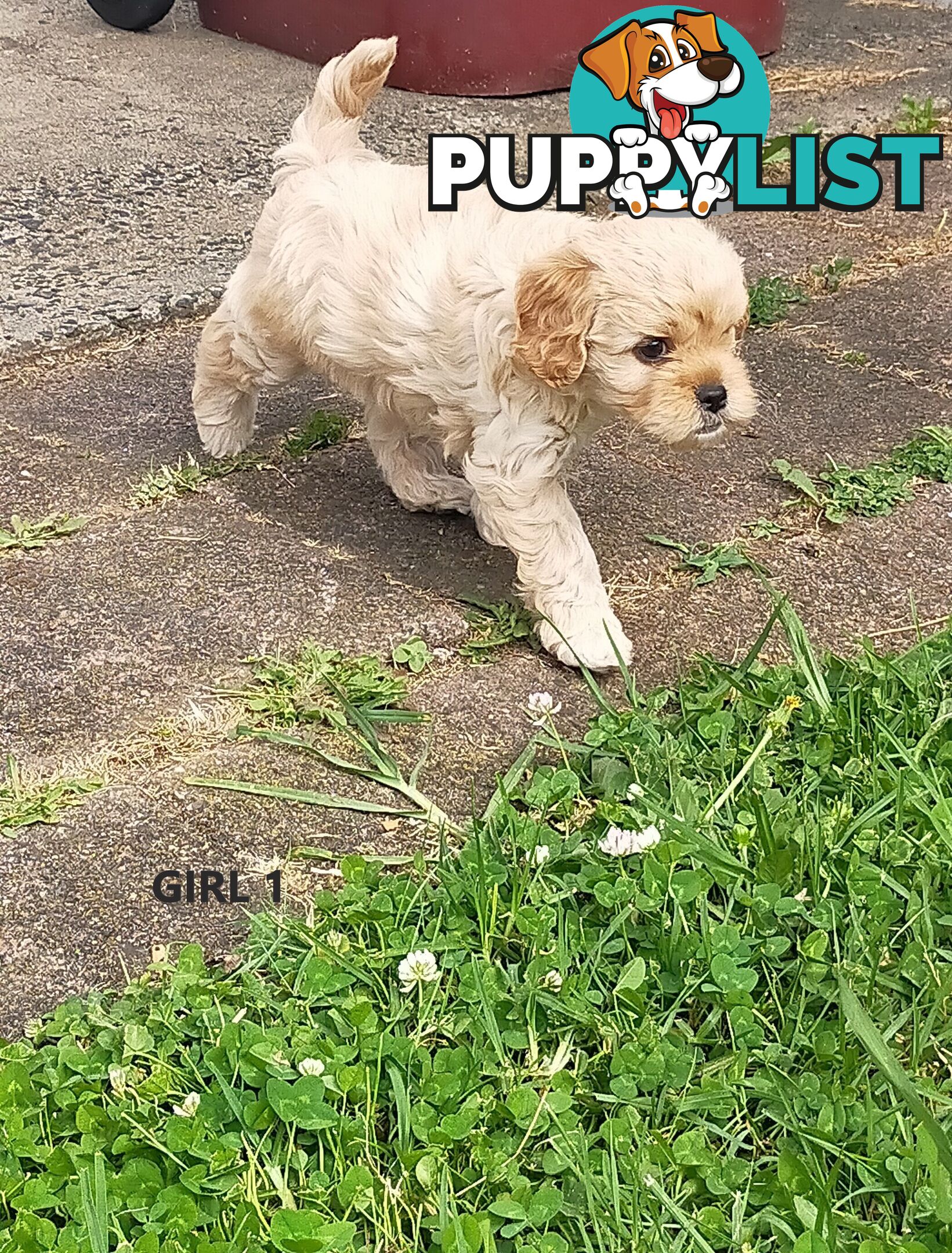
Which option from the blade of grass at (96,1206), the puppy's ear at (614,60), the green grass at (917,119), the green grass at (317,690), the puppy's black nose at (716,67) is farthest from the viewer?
the green grass at (917,119)

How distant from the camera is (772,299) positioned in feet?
14.9

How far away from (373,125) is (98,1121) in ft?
15.1

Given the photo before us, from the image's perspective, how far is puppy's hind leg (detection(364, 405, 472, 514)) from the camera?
3473 millimetres

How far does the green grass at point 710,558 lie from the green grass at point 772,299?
132 centimetres

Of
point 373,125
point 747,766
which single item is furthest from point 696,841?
point 373,125

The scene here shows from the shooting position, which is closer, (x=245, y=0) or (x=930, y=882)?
(x=930, y=882)

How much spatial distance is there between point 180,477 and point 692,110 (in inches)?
97.0

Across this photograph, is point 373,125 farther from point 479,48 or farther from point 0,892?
point 0,892

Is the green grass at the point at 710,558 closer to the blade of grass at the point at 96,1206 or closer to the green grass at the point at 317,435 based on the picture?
the green grass at the point at 317,435

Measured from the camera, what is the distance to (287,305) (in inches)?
127

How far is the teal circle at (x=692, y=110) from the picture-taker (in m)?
5.01

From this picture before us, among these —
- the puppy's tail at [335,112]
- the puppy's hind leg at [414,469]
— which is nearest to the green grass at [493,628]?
the puppy's hind leg at [414,469]

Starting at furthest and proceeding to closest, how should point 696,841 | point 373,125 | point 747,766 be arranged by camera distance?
point 373,125
point 747,766
point 696,841

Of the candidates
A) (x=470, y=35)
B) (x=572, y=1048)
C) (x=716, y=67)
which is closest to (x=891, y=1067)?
(x=572, y=1048)
